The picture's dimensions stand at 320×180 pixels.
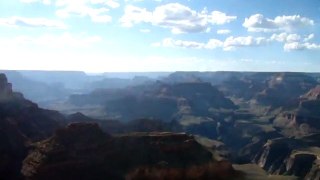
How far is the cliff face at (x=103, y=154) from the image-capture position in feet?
251

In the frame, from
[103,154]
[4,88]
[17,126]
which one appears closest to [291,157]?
[4,88]

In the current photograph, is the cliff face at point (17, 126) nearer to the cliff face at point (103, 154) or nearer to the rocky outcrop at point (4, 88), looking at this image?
the rocky outcrop at point (4, 88)

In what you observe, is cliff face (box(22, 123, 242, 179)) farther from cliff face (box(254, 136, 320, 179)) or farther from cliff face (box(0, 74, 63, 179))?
cliff face (box(254, 136, 320, 179))

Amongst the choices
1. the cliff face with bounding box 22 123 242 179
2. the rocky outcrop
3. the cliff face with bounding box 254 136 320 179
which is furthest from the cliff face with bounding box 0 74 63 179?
the cliff face with bounding box 254 136 320 179

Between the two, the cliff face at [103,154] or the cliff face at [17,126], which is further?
the cliff face at [17,126]

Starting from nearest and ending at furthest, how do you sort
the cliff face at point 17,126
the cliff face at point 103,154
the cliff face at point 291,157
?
the cliff face at point 103,154 → the cliff face at point 17,126 → the cliff face at point 291,157

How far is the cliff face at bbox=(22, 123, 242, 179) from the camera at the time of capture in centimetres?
7644

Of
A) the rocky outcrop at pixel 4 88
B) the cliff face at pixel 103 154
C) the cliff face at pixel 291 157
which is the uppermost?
the rocky outcrop at pixel 4 88

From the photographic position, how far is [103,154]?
8056cm

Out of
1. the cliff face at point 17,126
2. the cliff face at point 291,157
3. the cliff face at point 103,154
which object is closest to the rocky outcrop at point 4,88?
the cliff face at point 17,126

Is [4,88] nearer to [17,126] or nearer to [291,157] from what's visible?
[17,126]

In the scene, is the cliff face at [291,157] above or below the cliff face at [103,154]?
below

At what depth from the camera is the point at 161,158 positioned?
82.3 metres

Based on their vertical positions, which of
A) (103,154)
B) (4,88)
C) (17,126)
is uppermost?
(4,88)
